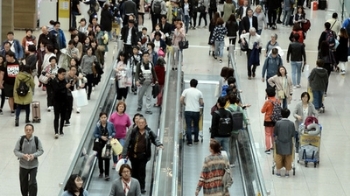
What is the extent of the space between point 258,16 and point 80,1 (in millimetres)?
7713

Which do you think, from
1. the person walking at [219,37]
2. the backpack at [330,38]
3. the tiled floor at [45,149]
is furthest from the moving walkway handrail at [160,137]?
the backpack at [330,38]

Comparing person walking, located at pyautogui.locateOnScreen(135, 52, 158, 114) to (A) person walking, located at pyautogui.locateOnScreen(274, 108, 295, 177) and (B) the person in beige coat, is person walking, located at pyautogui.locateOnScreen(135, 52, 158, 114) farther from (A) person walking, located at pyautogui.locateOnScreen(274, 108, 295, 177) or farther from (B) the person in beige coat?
(A) person walking, located at pyautogui.locateOnScreen(274, 108, 295, 177)

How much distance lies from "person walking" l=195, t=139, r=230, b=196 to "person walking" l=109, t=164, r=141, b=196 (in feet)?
4.70

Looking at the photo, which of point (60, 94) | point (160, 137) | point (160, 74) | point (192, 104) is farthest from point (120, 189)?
point (160, 74)

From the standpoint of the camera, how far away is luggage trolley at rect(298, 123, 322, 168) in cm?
1817

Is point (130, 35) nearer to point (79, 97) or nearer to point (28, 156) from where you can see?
point (79, 97)

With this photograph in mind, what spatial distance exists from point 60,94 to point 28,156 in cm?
489

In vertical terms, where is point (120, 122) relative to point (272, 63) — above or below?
below

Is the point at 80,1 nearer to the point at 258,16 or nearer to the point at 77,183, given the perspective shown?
the point at 258,16

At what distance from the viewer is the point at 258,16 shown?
1223 inches

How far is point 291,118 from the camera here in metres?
22.1

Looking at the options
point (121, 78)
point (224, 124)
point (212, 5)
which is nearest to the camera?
point (224, 124)

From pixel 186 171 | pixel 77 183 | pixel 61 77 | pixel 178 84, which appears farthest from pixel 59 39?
pixel 77 183

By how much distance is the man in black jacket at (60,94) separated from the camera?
Result: 19.5m
